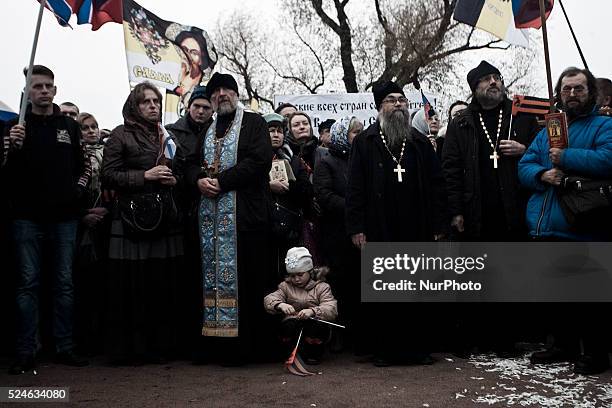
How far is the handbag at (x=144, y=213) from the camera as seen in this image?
17.7ft

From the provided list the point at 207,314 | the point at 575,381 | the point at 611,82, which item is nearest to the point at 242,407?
the point at 207,314

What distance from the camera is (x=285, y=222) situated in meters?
5.80

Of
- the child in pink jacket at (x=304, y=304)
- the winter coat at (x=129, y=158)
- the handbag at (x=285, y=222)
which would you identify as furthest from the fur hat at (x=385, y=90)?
the winter coat at (x=129, y=158)

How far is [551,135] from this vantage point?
5039 mm

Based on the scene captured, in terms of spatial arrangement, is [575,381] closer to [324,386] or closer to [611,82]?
[324,386]

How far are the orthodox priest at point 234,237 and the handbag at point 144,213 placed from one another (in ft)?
0.98

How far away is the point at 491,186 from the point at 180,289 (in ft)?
8.73

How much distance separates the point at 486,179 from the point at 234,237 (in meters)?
2.10

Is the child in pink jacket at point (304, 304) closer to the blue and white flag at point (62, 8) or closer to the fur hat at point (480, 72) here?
the fur hat at point (480, 72)

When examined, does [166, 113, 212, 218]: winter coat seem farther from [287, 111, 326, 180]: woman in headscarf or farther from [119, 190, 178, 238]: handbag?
[287, 111, 326, 180]: woman in headscarf

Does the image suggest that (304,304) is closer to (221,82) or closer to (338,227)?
(338,227)

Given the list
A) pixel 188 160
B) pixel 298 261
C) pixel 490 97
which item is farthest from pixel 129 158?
pixel 490 97

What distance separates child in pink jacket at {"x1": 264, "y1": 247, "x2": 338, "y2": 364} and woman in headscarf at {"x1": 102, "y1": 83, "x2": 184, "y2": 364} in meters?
0.88

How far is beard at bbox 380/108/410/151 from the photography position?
557cm
